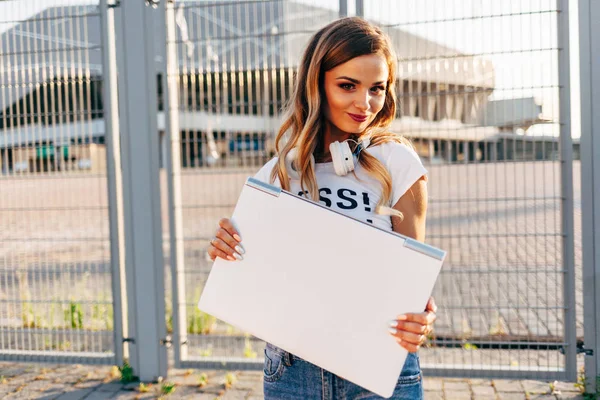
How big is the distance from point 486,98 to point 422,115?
0.40m

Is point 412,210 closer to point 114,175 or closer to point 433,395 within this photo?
point 433,395

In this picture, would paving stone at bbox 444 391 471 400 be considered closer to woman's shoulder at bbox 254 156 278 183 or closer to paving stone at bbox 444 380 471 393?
paving stone at bbox 444 380 471 393

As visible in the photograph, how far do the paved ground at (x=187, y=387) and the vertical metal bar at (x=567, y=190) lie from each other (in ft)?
0.97

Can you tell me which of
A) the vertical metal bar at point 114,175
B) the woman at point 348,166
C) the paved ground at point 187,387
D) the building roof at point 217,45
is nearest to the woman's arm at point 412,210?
the woman at point 348,166

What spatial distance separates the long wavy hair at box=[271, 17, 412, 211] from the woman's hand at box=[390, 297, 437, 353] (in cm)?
37

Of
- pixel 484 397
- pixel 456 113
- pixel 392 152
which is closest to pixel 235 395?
pixel 484 397

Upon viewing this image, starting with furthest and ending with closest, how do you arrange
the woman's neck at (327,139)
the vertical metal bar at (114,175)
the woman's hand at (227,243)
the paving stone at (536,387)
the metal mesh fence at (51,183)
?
the metal mesh fence at (51,183) → the vertical metal bar at (114,175) → the paving stone at (536,387) → the woman's neck at (327,139) → the woman's hand at (227,243)

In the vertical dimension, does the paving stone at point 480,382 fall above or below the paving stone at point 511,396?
above

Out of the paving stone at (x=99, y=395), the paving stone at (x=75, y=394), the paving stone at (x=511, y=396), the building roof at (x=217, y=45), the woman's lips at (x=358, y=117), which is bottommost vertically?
the paving stone at (x=511, y=396)

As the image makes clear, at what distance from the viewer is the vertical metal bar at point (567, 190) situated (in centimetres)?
382

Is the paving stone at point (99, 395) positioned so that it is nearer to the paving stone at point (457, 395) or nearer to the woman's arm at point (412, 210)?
the paving stone at point (457, 395)

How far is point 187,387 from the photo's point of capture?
4.21m

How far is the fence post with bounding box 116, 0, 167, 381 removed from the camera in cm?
414

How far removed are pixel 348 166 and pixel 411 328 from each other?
51 centimetres
